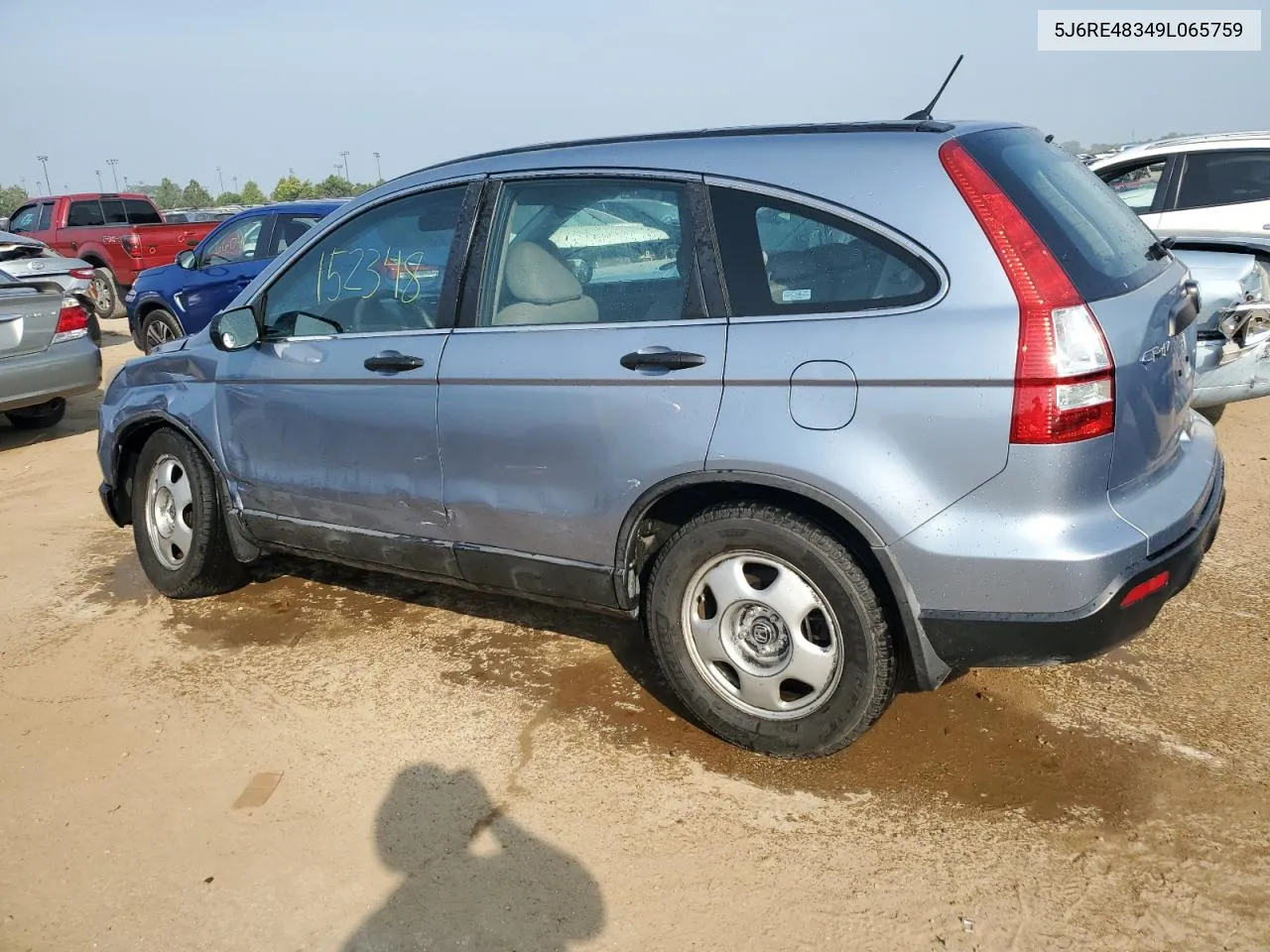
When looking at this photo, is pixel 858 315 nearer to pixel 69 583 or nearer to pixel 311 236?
pixel 311 236

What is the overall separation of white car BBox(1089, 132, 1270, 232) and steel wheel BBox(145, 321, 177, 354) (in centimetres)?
874

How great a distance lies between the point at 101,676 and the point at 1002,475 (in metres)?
3.46

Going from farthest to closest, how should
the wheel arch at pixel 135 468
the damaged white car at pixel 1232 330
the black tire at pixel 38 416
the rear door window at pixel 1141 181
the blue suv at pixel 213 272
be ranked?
the blue suv at pixel 213 272, the black tire at pixel 38 416, the rear door window at pixel 1141 181, the damaged white car at pixel 1232 330, the wheel arch at pixel 135 468

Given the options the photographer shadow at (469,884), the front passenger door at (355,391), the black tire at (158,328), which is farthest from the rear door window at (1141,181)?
the black tire at (158,328)

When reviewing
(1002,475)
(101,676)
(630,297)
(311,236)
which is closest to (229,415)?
(311,236)

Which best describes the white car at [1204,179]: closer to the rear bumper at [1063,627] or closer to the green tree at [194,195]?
the rear bumper at [1063,627]

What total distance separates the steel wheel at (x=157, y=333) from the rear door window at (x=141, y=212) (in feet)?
26.1

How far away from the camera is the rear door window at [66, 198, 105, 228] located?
1703cm

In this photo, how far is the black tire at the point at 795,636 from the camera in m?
2.89

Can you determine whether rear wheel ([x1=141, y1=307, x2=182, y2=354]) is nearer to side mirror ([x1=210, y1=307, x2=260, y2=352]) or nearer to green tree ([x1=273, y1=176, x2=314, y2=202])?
side mirror ([x1=210, y1=307, x2=260, y2=352])

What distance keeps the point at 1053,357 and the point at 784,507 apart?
84cm

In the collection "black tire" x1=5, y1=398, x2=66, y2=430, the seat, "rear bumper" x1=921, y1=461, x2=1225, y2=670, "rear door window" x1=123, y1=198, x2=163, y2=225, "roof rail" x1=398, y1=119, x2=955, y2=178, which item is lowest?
"black tire" x1=5, y1=398, x2=66, y2=430

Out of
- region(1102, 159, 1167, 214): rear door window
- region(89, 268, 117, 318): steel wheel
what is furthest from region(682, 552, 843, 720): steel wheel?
region(89, 268, 117, 318): steel wheel

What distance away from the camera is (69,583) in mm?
5109
